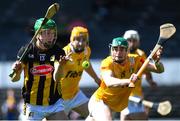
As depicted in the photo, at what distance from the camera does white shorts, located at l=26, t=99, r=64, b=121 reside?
9562 mm

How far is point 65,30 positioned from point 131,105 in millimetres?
12460

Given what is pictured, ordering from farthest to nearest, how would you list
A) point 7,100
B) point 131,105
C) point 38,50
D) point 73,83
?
point 7,100
point 131,105
point 73,83
point 38,50

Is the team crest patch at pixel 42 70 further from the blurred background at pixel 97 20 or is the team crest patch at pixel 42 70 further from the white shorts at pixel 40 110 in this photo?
the blurred background at pixel 97 20

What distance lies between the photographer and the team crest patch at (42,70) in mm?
9422

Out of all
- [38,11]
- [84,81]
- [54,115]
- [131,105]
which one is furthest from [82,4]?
[54,115]

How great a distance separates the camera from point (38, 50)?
9.44 m

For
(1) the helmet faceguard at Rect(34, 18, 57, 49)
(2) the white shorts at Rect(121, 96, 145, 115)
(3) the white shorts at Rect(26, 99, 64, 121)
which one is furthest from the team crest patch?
(2) the white shorts at Rect(121, 96, 145, 115)

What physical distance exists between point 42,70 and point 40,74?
2.1 inches

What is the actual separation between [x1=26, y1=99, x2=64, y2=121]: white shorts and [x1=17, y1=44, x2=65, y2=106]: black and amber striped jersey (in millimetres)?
61

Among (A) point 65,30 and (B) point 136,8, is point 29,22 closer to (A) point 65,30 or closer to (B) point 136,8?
(A) point 65,30

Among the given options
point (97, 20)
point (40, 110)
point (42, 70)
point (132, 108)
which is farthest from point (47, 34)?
point (97, 20)

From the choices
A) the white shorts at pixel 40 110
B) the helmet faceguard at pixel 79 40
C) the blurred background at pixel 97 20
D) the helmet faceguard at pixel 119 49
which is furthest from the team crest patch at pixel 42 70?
the blurred background at pixel 97 20

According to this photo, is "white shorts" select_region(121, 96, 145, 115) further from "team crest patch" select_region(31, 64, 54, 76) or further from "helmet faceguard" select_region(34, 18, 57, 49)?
"helmet faceguard" select_region(34, 18, 57, 49)

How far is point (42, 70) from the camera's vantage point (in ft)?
31.0
